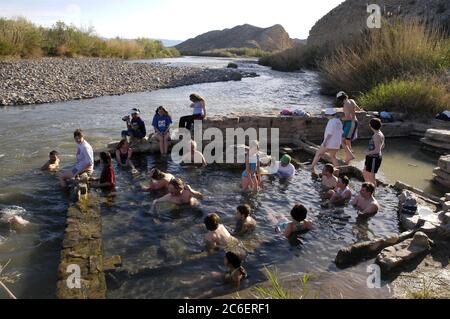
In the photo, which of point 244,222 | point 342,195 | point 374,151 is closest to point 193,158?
point 244,222

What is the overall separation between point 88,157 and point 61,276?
428 centimetres

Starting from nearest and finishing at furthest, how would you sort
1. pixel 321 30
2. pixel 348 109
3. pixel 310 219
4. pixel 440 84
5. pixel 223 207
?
pixel 310 219
pixel 223 207
pixel 348 109
pixel 440 84
pixel 321 30

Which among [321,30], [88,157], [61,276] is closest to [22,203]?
[88,157]

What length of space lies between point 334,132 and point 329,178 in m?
1.49

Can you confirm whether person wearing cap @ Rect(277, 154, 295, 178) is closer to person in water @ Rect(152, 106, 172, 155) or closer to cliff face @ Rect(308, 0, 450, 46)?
person in water @ Rect(152, 106, 172, 155)

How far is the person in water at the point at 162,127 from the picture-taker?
11.4m

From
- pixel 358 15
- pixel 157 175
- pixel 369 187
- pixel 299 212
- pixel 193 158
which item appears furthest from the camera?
pixel 358 15

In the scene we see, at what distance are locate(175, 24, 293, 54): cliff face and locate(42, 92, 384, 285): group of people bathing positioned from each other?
294 feet

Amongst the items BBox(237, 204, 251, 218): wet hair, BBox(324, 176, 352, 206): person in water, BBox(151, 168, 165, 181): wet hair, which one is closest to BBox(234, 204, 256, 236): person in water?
BBox(237, 204, 251, 218): wet hair

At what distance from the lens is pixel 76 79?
23344 mm

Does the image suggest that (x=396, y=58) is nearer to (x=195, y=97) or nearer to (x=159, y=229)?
(x=195, y=97)

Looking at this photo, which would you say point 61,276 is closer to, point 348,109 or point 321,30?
point 348,109

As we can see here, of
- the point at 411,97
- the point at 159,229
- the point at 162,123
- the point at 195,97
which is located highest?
the point at 195,97
